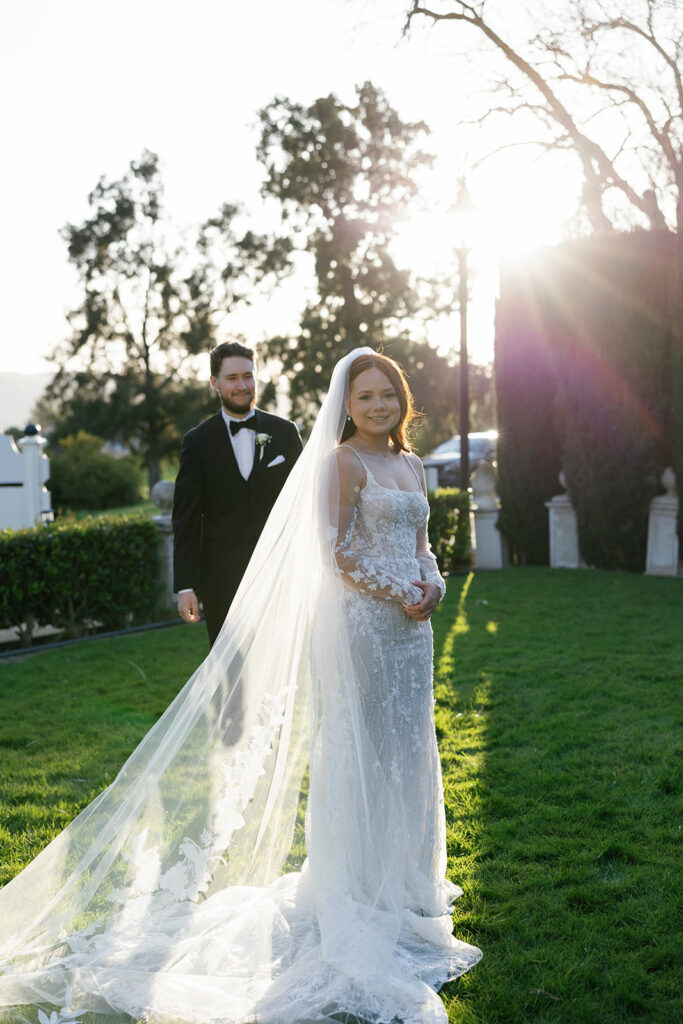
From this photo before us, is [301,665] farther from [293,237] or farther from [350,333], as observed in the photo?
[293,237]

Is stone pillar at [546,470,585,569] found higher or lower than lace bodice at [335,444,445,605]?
lower

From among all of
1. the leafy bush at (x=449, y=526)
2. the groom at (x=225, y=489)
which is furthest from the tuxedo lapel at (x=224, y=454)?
the leafy bush at (x=449, y=526)

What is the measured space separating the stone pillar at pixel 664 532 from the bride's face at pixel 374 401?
9291 mm

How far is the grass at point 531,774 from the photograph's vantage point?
2805 millimetres

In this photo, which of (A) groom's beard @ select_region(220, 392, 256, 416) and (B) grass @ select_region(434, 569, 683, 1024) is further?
(A) groom's beard @ select_region(220, 392, 256, 416)

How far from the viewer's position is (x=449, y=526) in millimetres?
13148

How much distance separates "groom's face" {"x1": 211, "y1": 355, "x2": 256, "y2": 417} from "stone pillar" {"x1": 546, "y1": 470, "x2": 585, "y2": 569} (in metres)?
9.32

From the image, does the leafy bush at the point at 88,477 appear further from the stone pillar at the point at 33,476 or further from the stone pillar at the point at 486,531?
the stone pillar at the point at 486,531

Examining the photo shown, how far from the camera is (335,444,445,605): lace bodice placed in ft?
10.1

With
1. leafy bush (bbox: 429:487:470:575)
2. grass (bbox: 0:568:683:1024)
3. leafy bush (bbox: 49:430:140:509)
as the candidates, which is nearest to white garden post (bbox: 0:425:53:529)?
grass (bbox: 0:568:683:1024)

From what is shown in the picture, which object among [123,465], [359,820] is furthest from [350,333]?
[359,820]

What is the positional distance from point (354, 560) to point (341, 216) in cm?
2516

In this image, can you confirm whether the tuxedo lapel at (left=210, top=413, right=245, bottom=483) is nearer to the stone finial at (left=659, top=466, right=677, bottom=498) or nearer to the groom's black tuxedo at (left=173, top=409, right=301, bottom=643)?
the groom's black tuxedo at (left=173, top=409, right=301, bottom=643)

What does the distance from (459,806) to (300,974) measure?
165 cm
